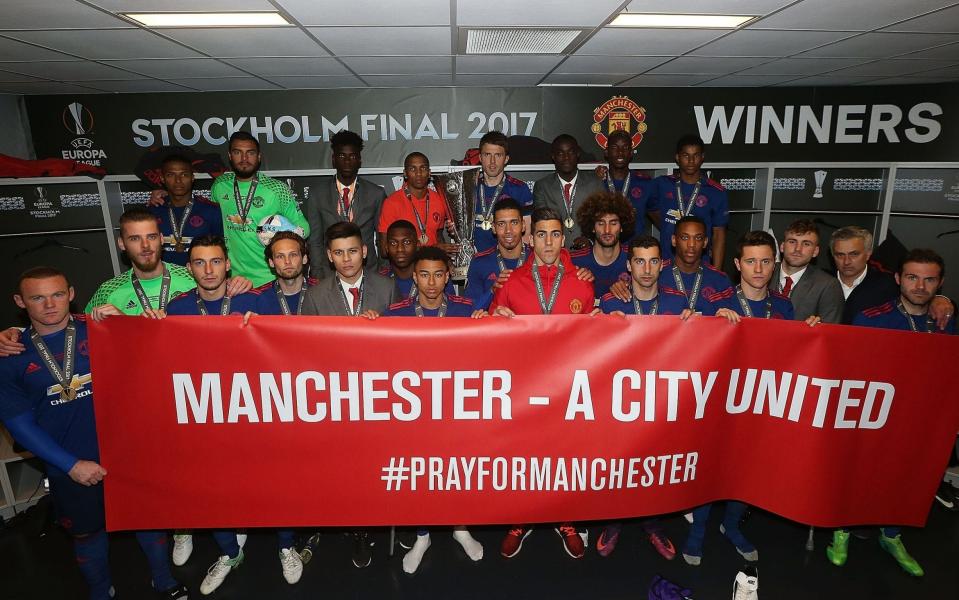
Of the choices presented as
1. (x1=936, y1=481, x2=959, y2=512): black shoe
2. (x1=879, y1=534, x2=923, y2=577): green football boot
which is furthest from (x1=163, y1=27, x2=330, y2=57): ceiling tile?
(x1=936, y1=481, x2=959, y2=512): black shoe

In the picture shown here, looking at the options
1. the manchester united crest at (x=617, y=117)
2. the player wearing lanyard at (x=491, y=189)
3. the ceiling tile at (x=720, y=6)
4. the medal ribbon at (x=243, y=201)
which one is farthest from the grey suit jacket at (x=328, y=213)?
the manchester united crest at (x=617, y=117)

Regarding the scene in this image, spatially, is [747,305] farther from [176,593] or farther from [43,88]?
[43,88]

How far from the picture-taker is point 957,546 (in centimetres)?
332

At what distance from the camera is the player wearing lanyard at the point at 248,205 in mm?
4301

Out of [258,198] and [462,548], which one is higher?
[258,198]

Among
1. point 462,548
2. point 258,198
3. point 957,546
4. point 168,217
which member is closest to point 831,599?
point 957,546

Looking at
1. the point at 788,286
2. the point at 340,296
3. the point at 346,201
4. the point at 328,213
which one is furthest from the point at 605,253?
the point at 328,213

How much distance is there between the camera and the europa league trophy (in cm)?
506

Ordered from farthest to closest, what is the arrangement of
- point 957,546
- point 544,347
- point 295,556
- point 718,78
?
1. point 718,78
2. point 957,546
3. point 295,556
4. point 544,347

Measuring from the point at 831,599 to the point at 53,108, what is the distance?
29.0 ft

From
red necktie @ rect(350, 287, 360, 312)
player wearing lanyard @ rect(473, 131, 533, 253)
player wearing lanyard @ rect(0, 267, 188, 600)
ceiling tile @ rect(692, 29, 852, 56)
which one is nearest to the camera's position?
player wearing lanyard @ rect(0, 267, 188, 600)

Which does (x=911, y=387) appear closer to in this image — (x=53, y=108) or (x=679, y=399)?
(x=679, y=399)

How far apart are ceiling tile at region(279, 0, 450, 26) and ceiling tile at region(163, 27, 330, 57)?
0.37 meters

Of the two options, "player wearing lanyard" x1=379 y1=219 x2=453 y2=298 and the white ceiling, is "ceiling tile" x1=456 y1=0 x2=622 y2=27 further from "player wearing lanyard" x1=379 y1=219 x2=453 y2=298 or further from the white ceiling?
"player wearing lanyard" x1=379 y1=219 x2=453 y2=298
